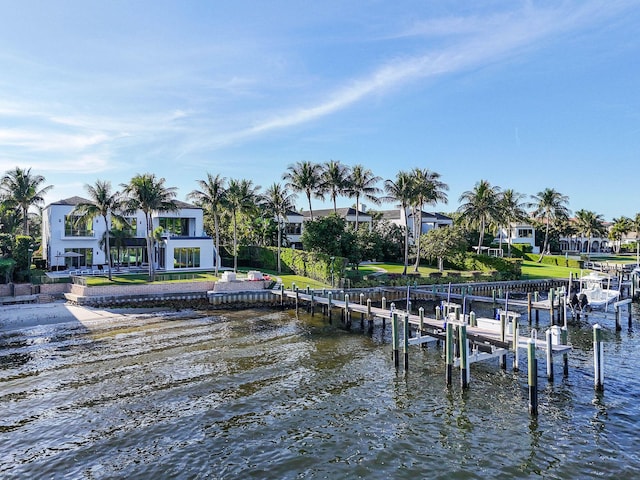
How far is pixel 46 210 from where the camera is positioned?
175 ft

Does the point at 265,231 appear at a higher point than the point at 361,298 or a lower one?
higher

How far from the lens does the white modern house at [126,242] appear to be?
50.2m

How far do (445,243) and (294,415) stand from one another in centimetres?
4218

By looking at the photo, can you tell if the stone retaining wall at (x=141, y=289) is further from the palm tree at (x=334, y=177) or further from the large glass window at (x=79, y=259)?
the palm tree at (x=334, y=177)

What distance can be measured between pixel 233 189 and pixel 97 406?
36.5 meters

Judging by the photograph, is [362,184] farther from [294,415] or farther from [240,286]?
[294,415]

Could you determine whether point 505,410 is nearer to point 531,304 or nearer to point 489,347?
point 489,347

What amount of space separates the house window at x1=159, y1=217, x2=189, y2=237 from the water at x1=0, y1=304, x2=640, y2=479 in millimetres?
31146

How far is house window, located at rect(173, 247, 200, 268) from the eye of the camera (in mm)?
53741

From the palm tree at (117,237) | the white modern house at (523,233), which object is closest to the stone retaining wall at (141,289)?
the palm tree at (117,237)

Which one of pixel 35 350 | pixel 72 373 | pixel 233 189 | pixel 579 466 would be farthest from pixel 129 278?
pixel 579 466

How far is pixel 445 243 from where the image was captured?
55.0 metres

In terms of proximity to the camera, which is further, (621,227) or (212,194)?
(621,227)

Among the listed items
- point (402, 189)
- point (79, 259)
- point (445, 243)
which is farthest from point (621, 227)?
point (79, 259)
